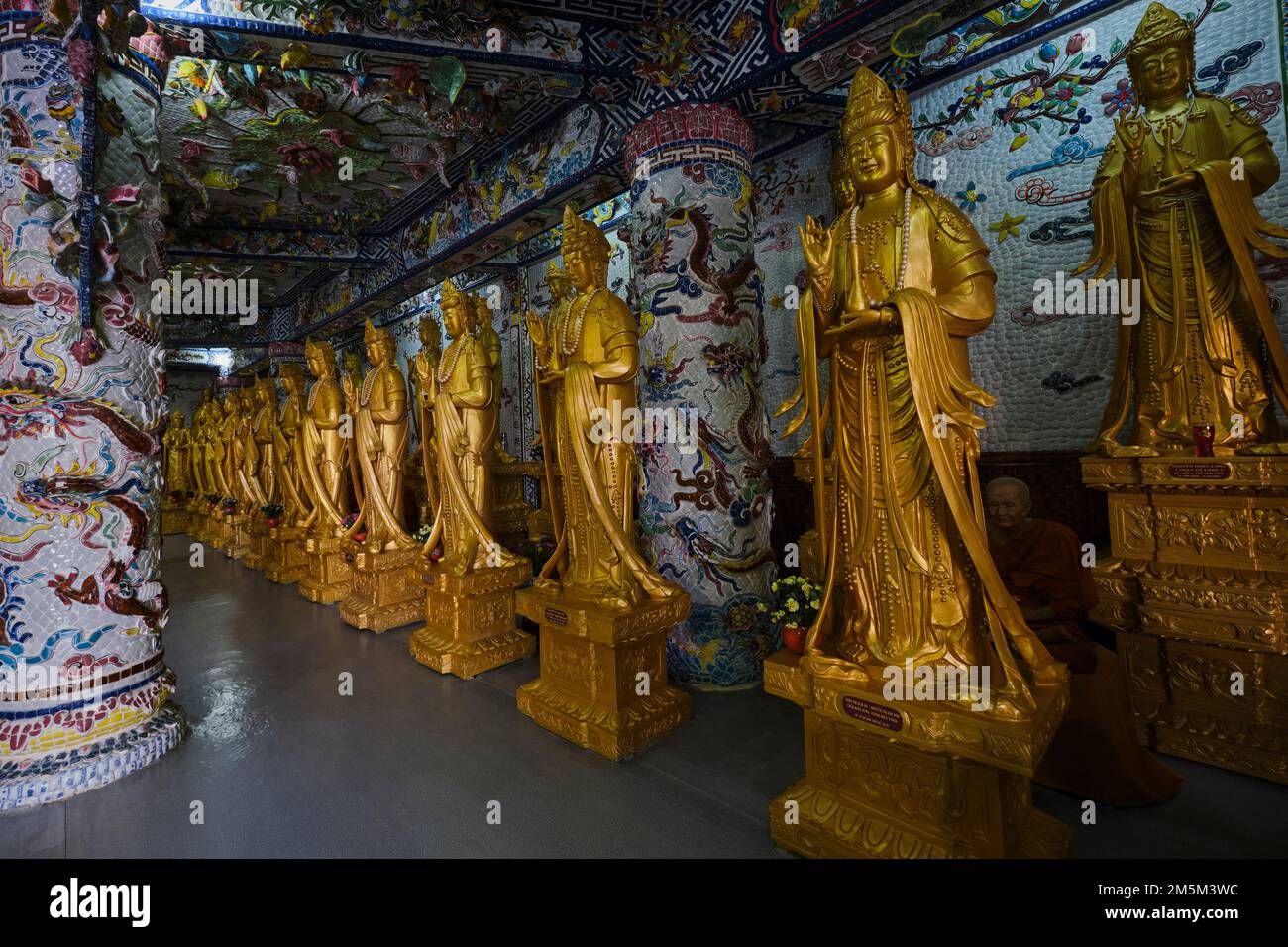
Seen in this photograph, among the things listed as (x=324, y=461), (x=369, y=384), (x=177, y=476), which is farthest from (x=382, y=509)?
(x=177, y=476)

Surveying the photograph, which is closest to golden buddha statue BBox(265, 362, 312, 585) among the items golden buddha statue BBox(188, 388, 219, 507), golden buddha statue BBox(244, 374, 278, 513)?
golden buddha statue BBox(244, 374, 278, 513)

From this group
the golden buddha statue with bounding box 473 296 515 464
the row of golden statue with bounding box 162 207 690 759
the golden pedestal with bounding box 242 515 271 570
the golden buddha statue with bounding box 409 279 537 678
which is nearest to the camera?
the row of golden statue with bounding box 162 207 690 759

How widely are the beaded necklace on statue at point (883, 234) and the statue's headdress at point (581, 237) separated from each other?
166cm

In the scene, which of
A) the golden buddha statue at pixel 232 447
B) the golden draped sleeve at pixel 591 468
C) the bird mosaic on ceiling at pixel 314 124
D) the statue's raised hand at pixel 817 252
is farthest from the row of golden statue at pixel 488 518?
the golden buddha statue at pixel 232 447

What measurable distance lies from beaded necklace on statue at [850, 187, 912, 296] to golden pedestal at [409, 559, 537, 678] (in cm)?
341

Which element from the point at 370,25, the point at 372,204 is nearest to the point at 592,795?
the point at 370,25

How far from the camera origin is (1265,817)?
2369mm

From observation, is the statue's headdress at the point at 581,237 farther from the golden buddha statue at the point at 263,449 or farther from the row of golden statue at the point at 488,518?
the golden buddha statue at the point at 263,449

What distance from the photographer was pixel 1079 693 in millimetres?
2496

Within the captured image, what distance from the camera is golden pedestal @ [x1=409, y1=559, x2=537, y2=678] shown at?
4324 mm

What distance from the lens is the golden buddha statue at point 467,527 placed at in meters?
4.45

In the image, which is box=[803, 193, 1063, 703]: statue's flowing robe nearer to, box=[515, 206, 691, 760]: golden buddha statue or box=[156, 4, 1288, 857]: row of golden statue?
box=[156, 4, 1288, 857]: row of golden statue
